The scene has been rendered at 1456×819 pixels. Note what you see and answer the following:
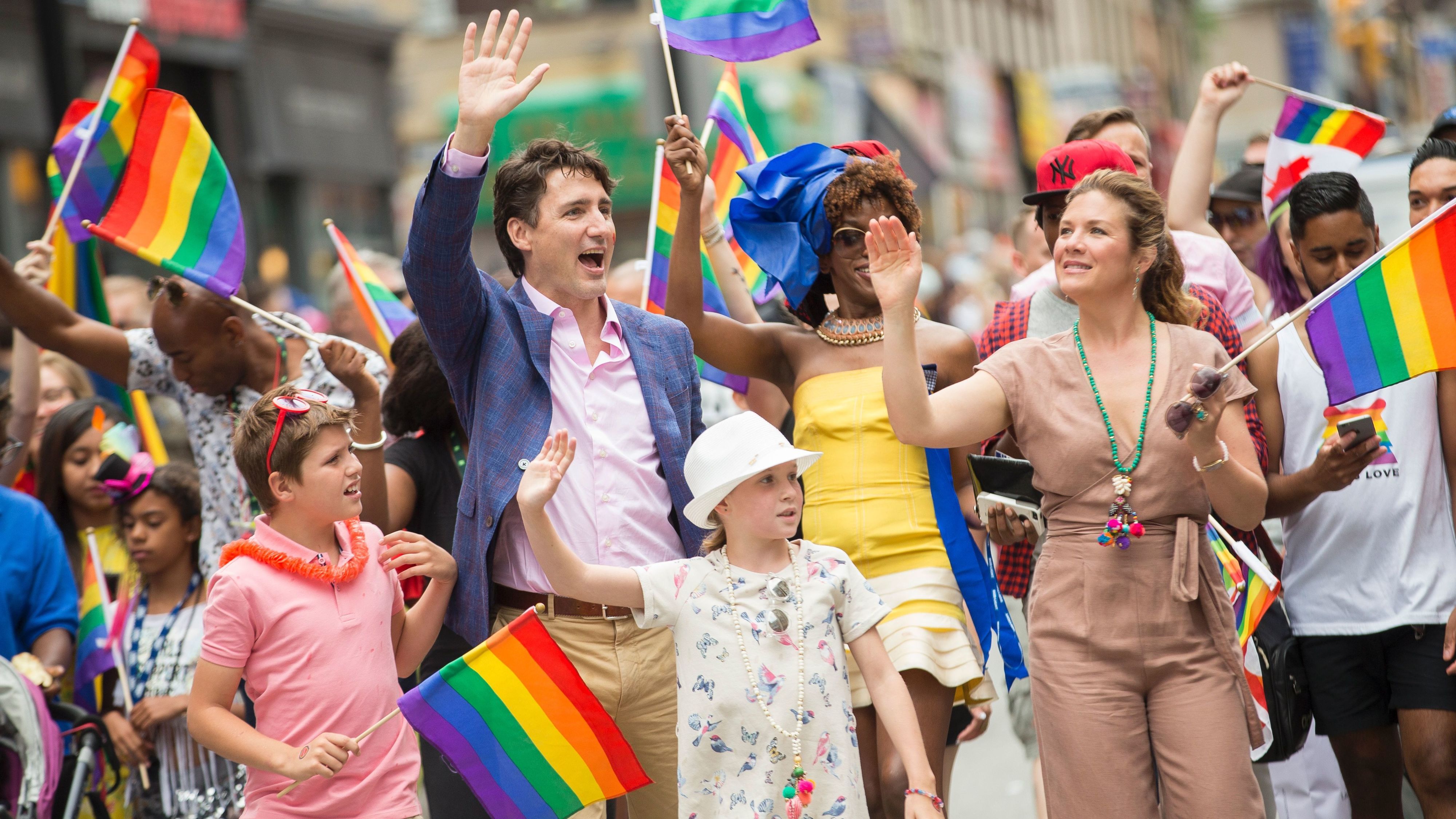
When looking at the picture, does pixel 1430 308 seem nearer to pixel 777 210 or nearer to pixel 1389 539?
pixel 1389 539

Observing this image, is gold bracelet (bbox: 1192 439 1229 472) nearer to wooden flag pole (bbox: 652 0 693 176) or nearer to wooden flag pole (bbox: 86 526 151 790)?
wooden flag pole (bbox: 652 0 693 176)

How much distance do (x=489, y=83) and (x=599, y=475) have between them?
97cm

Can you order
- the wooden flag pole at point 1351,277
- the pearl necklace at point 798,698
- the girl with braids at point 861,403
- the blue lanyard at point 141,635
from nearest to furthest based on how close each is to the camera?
the pearl necklace at point 798,698 < the wooden flag pole at point 1351,277 < the girl with braids at point 861,403 < the blue lanyard at point 141,635

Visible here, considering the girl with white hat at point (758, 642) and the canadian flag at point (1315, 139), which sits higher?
the canadian flag at point (1315, 139)

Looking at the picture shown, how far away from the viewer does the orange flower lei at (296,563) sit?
3.77 meters

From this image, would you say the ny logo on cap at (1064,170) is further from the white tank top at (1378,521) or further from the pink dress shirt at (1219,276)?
the white tank top at (1378,521)

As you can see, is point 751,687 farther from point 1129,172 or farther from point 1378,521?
point 1378,521

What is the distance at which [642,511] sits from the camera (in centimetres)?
385

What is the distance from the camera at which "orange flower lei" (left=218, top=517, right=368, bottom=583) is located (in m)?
3.77

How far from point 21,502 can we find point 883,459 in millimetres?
2933

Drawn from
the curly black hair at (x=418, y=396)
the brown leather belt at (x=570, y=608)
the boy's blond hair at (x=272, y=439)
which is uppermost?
the curly black hair at (x=418, y=396)

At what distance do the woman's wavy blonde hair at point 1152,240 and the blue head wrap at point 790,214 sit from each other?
770 mm

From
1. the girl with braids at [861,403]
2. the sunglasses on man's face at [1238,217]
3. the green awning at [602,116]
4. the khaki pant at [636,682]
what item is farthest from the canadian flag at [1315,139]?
the green awning at [602,116]

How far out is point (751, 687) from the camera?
359cm
